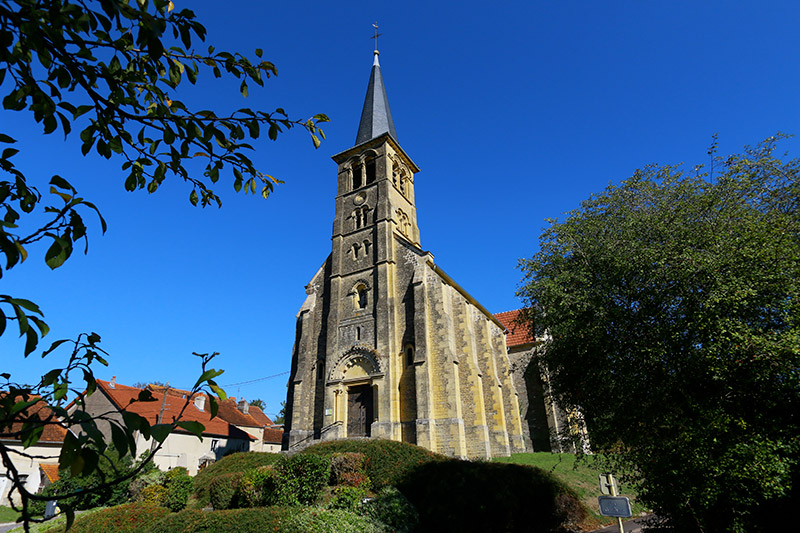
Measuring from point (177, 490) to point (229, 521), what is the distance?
7036 millimetres

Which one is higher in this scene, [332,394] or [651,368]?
[332,394]

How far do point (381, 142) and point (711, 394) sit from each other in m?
24.6

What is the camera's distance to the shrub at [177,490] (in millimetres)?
15346

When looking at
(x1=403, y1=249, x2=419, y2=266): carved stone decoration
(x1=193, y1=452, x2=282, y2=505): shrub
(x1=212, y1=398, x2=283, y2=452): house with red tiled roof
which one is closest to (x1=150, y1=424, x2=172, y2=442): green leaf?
(x1=193, y1=452, x2=282, y2=505): shrub

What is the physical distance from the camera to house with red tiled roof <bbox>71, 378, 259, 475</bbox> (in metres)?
27.4

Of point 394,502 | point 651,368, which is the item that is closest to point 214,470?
point 394,502

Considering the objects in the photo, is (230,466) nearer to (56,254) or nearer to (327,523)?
(327,523)

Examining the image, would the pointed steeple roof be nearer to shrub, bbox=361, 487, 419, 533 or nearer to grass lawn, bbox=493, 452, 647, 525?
grass lawn, bbox=493, 452, 647, 525

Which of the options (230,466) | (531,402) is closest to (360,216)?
(531,402)

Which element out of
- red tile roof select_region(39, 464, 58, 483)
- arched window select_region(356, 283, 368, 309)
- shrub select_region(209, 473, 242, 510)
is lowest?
shrub select_region(209, 473, 242, 510)

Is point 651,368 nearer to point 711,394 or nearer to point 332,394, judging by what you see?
point 711,394

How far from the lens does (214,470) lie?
1816 cm

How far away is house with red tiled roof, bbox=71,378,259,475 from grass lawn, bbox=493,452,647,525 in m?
19.3

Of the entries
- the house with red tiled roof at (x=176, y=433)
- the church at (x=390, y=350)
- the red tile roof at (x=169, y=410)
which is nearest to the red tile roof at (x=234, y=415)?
the house with red tiled roof at (x=176, y=433)
